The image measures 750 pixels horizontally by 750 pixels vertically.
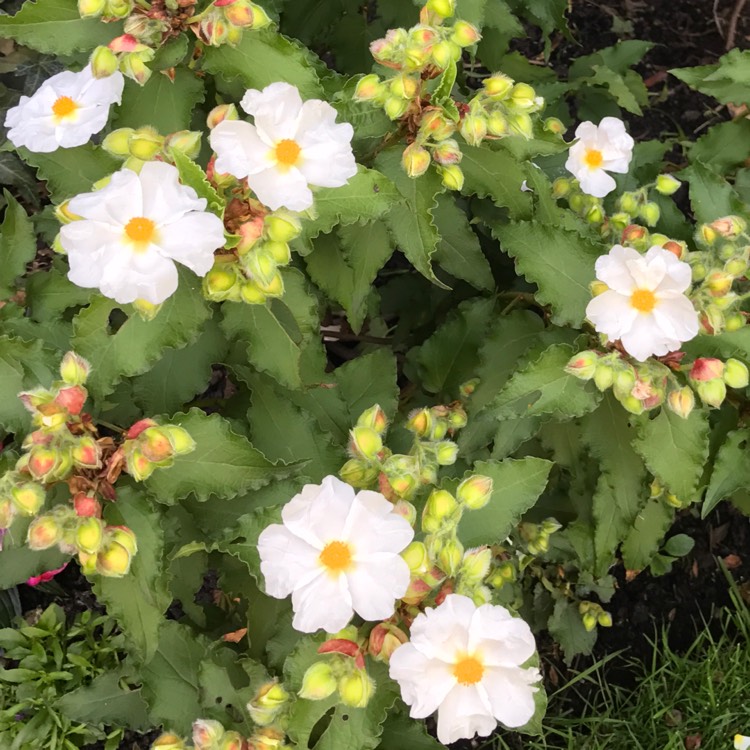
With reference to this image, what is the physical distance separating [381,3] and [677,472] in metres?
1.44

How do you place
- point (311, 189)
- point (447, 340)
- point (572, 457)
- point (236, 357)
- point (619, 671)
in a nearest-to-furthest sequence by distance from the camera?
1. point (311, 189)
2. point (236, 357)
3. point (572, 457)
4. point (447, 340)
5. point (619, 671)

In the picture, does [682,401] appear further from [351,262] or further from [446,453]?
[351,262]

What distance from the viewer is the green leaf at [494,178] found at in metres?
1.69

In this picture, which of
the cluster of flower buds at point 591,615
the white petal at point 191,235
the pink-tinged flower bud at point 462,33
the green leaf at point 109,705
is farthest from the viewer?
the cluster of flower buds at point 591,615

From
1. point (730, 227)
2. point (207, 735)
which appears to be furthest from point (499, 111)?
point (207, 735)

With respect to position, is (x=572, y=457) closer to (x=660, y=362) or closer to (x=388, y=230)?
(x=660, y=362)

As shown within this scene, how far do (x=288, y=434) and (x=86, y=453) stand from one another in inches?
19.1

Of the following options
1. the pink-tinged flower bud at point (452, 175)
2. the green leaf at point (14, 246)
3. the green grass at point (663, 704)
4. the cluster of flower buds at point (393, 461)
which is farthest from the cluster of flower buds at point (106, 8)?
the green grass at point (663, 704)

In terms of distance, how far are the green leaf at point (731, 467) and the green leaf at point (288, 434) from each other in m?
0.82

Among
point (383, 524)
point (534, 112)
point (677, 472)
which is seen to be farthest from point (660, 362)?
point (383, 524)

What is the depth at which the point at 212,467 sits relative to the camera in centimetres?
144

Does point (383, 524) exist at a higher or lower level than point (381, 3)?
lower

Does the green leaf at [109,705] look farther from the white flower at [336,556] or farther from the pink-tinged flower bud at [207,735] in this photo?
the white flower at [336,556]

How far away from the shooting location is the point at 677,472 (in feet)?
5.38
